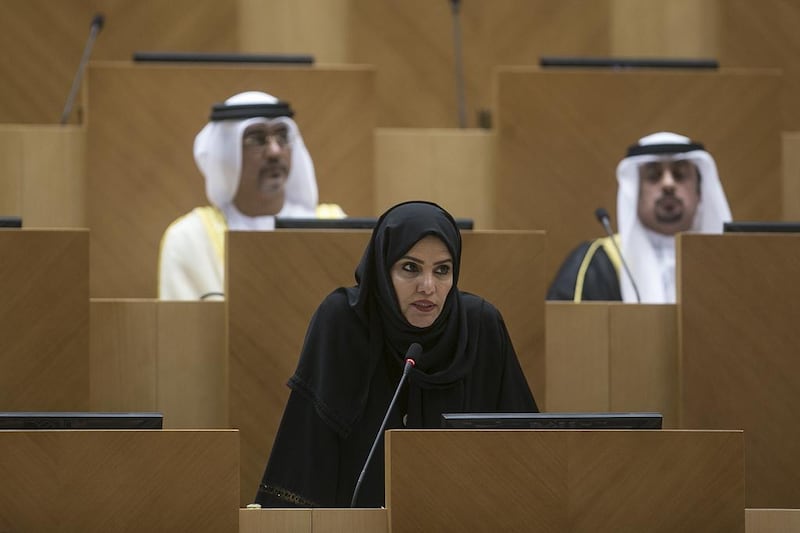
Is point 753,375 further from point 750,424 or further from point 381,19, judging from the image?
point 381,19

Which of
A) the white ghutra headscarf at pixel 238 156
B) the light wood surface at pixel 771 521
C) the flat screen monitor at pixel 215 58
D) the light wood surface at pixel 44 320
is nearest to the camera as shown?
the light wood surface at pixel 771 521

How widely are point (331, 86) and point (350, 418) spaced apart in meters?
2.44

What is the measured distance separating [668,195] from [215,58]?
6.07ft

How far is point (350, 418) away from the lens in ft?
13.9

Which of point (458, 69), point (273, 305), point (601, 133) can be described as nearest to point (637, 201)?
point (601, 133)

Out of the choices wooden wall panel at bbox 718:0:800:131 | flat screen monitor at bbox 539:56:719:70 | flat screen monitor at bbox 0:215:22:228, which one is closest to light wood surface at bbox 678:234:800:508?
flat screen monitor at bbox 539:56:719:70

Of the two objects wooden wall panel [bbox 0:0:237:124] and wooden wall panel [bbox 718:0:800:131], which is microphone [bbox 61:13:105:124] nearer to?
wooden wall panel [bbox 0:0:237:124]

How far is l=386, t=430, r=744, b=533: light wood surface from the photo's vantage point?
3.27m

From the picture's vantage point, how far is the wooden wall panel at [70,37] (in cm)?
702

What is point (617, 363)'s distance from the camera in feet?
16.6

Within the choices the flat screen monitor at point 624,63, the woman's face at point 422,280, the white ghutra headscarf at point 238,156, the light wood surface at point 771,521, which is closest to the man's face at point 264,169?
the white ghutra headscarf at point 238,156

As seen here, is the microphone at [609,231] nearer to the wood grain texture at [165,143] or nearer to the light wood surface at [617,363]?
the light wood surface at [617,363]

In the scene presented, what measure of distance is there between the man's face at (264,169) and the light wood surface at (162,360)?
48.3 inches

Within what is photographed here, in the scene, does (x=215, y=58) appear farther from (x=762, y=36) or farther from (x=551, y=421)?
(x=551, y=421)
